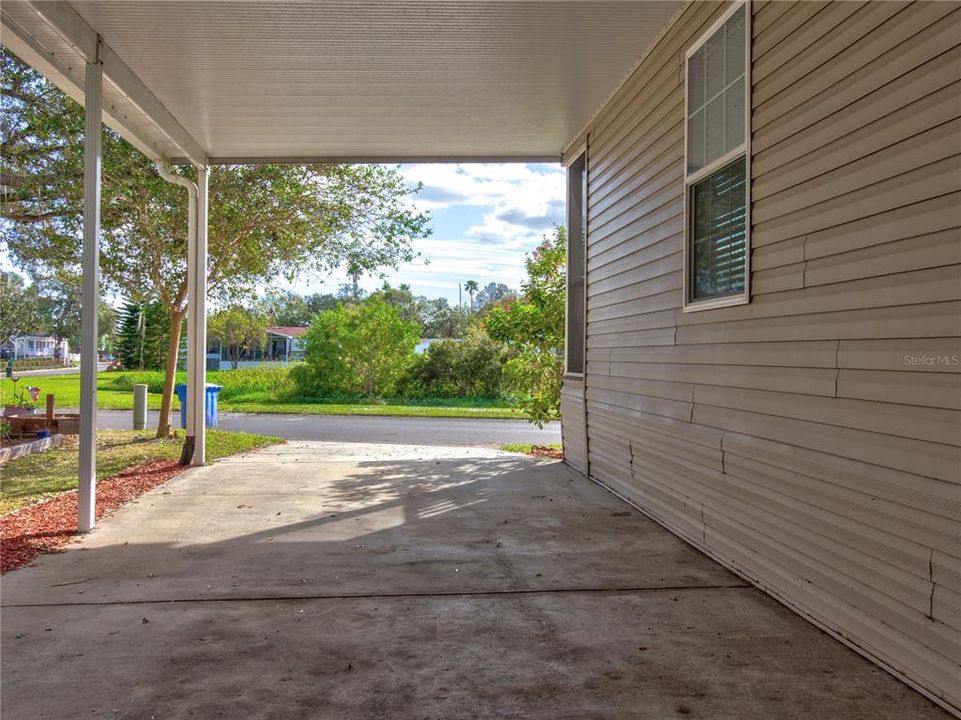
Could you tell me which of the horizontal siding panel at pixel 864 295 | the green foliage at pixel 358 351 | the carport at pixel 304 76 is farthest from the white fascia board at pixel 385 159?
the green foliage at pixel 358 351

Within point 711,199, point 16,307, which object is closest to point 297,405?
point 16,307

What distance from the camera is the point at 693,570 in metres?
4.39

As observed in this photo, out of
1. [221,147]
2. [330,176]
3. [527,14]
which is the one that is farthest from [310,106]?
[330,176]

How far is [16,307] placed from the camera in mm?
10164

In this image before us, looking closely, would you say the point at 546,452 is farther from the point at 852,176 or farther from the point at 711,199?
the point at 852,176

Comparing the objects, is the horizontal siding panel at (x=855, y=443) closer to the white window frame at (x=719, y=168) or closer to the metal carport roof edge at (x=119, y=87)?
the white window frame at (x=719, y=168)

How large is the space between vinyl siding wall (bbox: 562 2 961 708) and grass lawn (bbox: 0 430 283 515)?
18.2 ft

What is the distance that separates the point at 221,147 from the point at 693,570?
23.0 feet

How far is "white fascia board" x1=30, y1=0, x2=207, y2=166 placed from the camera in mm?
4762

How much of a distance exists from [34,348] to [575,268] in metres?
10.7

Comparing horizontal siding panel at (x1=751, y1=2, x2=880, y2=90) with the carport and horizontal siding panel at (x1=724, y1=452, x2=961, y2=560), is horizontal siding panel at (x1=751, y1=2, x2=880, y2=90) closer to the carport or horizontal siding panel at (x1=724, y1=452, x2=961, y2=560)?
the carport

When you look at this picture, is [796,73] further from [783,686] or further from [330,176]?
[330,176]

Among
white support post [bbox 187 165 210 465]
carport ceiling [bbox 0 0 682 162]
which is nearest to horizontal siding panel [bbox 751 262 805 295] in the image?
carport ceiling [bbox 0 0 682 162]

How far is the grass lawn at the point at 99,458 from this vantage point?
6781 mm
